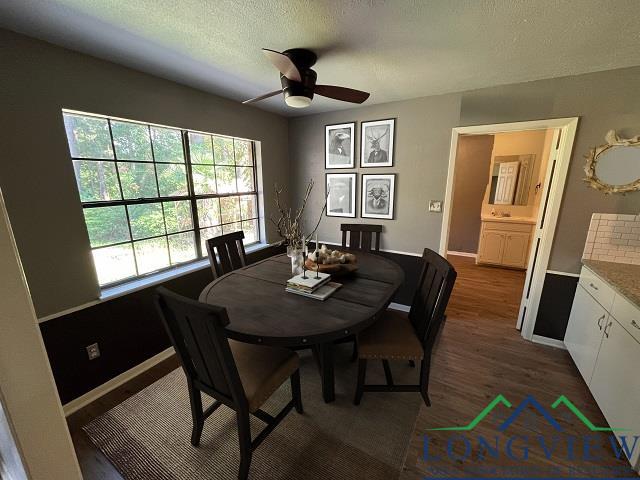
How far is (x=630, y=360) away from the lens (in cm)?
140

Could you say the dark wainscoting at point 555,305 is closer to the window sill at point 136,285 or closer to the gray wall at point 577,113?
the gray wall at point 577,113

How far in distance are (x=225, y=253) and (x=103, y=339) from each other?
1049 millimetres

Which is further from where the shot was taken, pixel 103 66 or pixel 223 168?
pixel 223 168

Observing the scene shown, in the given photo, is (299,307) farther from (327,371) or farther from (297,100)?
(297,100)

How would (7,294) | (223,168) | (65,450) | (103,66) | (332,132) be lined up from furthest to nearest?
(332,132) → (223,168) → (103,66) → (65,450) → (7,294)

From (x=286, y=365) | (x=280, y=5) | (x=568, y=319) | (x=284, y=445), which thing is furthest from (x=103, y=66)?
(x=568, y=319)

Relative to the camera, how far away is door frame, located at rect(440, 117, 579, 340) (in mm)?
2112

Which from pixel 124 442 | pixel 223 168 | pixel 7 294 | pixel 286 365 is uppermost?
pixel 223 168

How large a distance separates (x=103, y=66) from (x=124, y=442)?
2.44 m

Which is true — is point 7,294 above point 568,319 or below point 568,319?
above

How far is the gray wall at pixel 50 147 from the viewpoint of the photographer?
1425 mm

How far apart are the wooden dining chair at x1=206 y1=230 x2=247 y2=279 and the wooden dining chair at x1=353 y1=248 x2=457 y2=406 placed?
1304 millimetres

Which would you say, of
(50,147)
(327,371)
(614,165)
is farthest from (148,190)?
(614,165)

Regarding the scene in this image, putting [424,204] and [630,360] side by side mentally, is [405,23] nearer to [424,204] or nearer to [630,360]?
[424,204]
